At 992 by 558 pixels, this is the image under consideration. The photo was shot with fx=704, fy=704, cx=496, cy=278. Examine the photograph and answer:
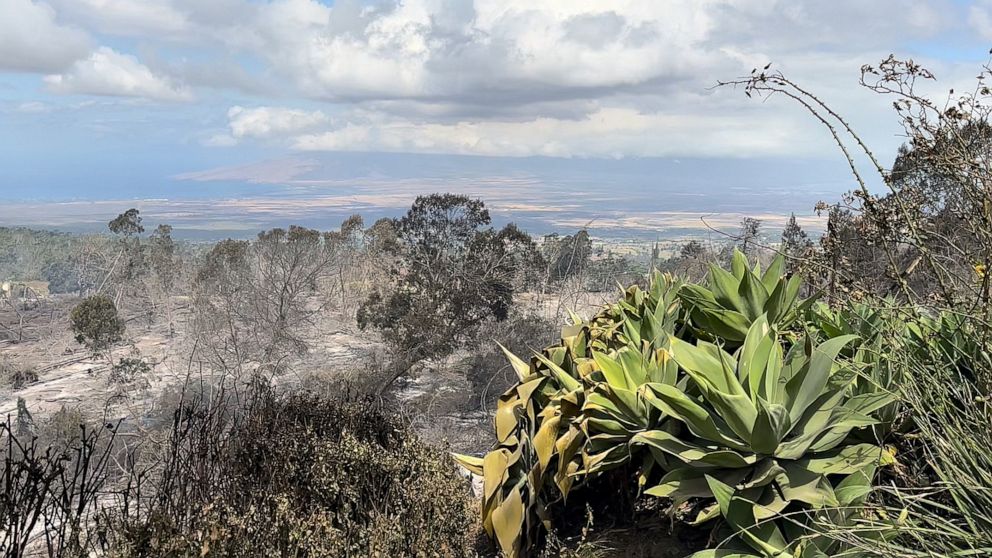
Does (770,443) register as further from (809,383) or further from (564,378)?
(564,378)

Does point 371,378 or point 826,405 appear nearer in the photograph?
point 826,405

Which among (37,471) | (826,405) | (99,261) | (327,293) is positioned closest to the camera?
(826,405)

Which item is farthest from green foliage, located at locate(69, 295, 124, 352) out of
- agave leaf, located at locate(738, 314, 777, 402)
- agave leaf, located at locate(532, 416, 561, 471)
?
agave leaf, located at locate(738, 314, 777, 402)

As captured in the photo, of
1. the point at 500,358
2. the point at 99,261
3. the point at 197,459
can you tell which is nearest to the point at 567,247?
the point at 500,358

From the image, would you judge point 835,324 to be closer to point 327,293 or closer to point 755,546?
point 755,546

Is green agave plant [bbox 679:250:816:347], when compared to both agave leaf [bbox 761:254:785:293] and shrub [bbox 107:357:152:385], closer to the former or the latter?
agave leaf [bbox 761:254:785:293]

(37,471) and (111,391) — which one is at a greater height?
(37,471)

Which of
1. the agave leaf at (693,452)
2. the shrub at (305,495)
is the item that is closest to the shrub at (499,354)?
the shrub at (305,495)

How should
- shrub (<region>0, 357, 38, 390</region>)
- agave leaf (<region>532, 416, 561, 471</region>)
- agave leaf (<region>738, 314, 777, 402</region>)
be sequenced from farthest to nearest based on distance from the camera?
shrub (<region>0, 357, 38, 390</region>) → agave leaf (<region>532, 416, 561, 471</region>) → agave leaf (<region>738, 314, 777, 402</region>)

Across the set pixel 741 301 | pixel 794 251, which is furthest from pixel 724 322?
pixel 794 251
